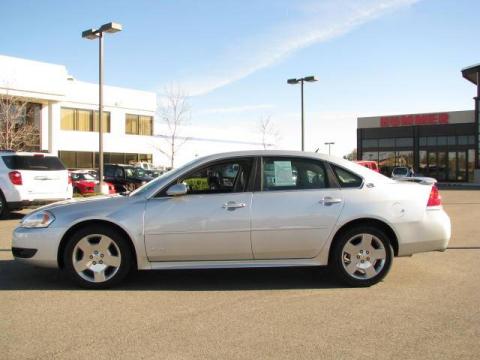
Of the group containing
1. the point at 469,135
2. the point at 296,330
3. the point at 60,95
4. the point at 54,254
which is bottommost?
the point at 296,330

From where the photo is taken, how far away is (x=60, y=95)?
3625 cm

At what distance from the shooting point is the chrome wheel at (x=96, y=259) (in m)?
5.84

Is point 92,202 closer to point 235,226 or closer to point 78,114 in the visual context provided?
point 235,226

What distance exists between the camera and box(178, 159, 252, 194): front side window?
6.02 meters

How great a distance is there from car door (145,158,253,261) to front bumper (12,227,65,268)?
1.03 m

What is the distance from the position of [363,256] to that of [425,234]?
2.59 feet

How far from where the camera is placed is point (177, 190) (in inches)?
229

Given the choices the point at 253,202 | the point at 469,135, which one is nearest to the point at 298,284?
the point at 253,202

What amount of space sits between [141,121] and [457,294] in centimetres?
4297

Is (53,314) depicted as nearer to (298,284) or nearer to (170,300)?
(170,300)

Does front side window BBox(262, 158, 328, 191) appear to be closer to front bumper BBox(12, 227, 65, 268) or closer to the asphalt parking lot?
the asphalt parking lot

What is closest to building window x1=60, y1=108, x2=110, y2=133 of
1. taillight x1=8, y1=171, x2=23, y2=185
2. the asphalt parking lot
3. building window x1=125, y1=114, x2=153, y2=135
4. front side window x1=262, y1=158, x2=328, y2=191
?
building window x1=125, y1=114, x2=153, y2=135

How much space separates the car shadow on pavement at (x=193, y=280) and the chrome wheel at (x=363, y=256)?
0.99 ft

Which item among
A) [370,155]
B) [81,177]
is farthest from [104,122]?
[370,155]
